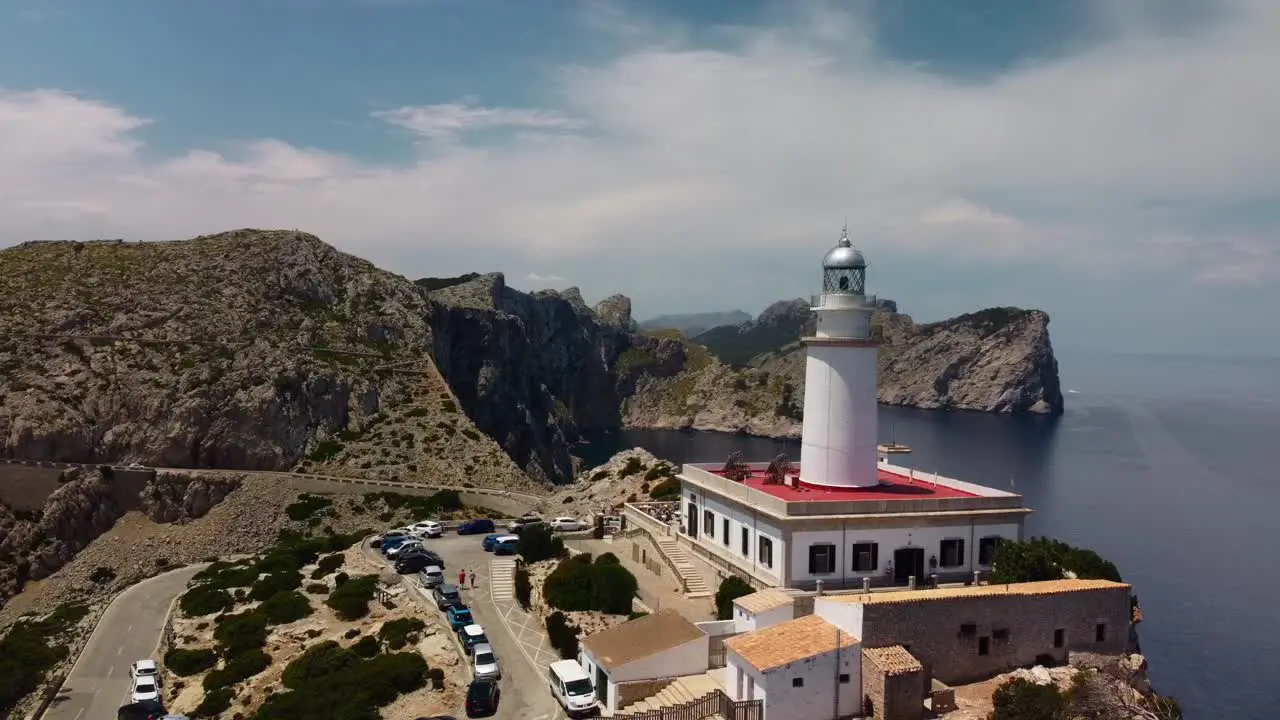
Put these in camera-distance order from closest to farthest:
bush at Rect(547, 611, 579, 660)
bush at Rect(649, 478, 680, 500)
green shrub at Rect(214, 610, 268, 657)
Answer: bush at Rect(547, 611, 579, 660) → green shrub at Rect(214, 610, 268, 657) → bush at Rect(649, 478, 680, 500)

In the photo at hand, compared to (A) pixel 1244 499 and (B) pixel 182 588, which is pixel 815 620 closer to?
(B) pixel 182 588

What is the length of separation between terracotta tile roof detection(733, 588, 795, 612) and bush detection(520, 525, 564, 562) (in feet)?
43.6

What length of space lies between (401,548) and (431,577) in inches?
264

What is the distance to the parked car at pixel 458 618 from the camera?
3069 cm

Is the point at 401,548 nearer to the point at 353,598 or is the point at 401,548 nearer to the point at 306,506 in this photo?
the point at 353,598

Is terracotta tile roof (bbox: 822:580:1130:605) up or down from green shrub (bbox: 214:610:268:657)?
up

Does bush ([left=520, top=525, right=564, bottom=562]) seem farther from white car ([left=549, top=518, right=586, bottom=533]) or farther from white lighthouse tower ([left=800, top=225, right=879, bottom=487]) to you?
white lighthouse tower ([left=800, top=225, right=879, bottom=487])

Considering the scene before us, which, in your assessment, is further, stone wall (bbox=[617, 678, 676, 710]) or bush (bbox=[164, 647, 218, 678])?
bush (bbox=[164, 647, 218, 678])

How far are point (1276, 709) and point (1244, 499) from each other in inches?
2613

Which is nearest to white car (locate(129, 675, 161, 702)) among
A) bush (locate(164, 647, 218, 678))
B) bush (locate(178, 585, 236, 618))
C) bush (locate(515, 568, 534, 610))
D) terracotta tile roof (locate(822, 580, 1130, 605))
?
bush (locate(164, 647, 218, 678))

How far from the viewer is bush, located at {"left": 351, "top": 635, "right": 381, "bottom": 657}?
30688 mm

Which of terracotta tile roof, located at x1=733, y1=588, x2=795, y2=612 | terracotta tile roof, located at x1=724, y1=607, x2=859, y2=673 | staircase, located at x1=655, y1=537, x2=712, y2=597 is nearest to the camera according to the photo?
terracotta tile roof, located at x1=724, y1=607, x2=859, y2=673

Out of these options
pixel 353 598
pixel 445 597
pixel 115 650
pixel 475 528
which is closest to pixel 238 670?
pixel 353 598

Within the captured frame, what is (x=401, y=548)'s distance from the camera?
41.7m
